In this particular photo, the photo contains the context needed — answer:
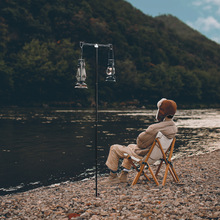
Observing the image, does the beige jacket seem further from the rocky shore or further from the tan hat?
the rocky shore

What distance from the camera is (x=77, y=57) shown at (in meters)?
92.1

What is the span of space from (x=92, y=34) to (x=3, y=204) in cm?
10117

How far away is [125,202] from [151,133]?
1.80 metres

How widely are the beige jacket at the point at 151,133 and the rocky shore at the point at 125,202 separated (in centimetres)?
92

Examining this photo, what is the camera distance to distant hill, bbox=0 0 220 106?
77125 millimetres

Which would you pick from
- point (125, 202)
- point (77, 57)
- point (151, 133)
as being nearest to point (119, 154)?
point (151, 133)

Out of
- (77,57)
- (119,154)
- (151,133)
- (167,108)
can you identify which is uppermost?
(77,57)

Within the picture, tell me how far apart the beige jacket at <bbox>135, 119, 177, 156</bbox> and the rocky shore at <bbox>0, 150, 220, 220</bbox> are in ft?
3.02

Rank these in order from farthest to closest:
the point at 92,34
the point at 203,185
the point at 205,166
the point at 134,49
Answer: the point at 134,49
the point at 92,34
the point at 205,166
the point at 203,185

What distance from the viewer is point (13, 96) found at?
71.4 metres

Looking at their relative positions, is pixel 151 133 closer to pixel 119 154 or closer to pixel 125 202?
pixel 119 154

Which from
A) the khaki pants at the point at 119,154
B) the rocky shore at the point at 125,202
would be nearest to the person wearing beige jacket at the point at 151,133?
the khaki pants at the point at 119,154

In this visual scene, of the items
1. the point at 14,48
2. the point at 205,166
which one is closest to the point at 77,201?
the point at 205,166

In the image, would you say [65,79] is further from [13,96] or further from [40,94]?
[13,96]
